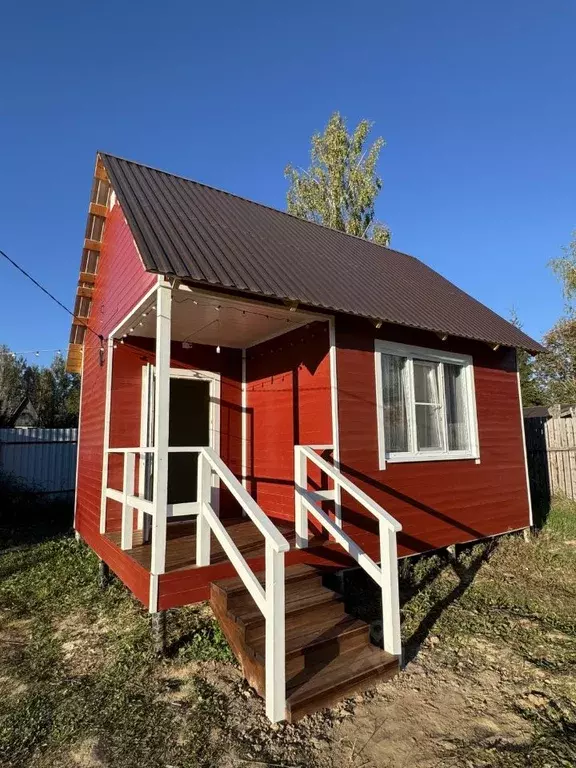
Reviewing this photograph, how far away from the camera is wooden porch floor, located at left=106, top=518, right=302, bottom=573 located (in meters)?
4.11

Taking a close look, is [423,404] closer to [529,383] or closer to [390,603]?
[390,603]

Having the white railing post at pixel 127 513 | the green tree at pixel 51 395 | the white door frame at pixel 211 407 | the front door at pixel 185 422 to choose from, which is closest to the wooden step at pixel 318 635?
the white railing post at pixel 127 513

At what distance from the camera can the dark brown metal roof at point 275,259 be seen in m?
4.40

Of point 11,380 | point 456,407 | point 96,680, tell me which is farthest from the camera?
point 11,380

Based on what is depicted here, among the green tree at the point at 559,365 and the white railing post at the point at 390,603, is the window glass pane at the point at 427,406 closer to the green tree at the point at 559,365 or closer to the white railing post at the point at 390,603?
the white railing post at the point at 390,603

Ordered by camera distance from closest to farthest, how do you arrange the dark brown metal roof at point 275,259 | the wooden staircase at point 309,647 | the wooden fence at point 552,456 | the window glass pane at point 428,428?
the wooden staircase at point 309,647 → the dark brown metal roof at point 275,259 → the window glass pane at point 428,428 → the wooden fence at point 552,456

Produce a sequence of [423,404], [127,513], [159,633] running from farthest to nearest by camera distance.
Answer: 1. [423,404]
2. [127,513]
3. [159,633]

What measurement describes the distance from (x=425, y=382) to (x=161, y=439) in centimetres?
400

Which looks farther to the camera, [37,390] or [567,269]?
[37,390]

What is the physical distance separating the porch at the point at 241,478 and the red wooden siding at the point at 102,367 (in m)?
0.26

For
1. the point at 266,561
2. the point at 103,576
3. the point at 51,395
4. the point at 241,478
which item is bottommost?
the point at 103,576

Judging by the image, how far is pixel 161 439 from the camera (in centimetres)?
379

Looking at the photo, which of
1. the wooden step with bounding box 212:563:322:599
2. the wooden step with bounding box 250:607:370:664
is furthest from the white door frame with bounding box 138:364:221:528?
the wooden step with bounding box 250:607:370:664

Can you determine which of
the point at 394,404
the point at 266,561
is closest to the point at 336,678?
the point at 266,561
